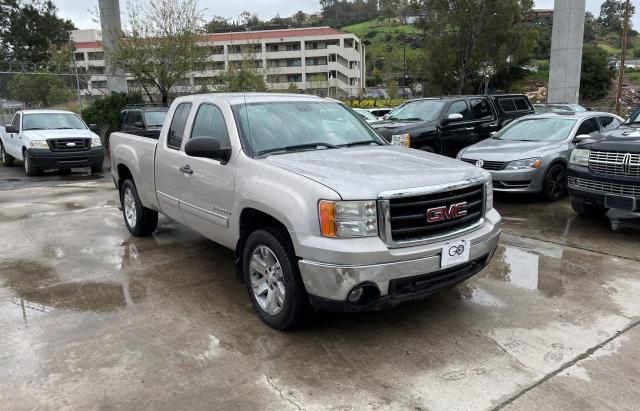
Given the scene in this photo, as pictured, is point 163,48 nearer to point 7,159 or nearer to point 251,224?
point 7,159

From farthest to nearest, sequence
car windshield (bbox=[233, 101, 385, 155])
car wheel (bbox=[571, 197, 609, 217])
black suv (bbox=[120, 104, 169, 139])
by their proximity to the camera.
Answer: black suv (bbox=[120, 104, 169, 139]), car wheel (bbox=[571, 197, 609, 217]), car windshield (bbox=[233, 101, 385, 155])

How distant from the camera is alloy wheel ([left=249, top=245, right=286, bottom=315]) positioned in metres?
3.97

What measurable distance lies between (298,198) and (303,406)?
1385 millimetres

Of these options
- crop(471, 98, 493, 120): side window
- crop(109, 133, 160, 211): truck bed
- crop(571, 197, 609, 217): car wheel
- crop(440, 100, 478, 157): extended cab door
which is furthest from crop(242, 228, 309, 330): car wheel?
crop(471, 98, 493, 120): side window

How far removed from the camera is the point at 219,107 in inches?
194

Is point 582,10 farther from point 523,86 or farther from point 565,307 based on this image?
point 523,86

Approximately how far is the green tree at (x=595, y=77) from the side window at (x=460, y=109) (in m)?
48.5

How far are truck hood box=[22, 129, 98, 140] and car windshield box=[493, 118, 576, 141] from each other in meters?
10.5

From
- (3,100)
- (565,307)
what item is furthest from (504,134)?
(3,100)

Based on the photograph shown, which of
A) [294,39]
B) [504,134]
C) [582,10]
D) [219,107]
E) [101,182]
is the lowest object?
[101,182]

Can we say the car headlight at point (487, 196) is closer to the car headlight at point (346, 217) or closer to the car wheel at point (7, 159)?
the car headlight at point (346, 217)

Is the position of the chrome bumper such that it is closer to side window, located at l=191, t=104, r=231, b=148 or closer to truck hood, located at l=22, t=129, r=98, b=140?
side window, located at l=191, t=104, r=231, b=148

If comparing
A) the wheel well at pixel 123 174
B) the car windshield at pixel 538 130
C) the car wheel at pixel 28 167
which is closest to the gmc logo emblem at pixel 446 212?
the wheel well at pixel 123 174

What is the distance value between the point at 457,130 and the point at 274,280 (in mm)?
8376
